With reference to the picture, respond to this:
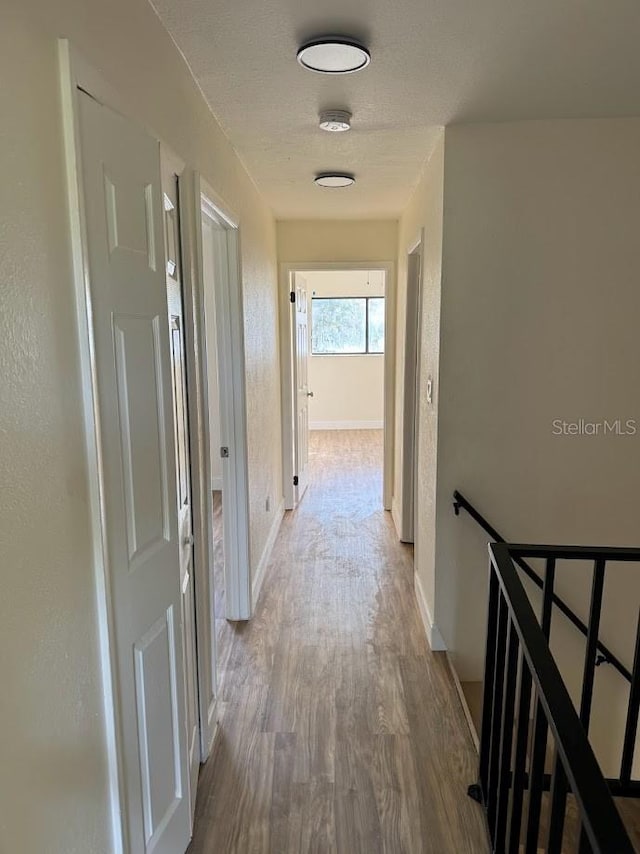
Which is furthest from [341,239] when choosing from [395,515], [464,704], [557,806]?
[557,806]

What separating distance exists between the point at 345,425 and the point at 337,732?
668 cm

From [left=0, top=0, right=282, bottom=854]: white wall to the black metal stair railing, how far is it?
2.82ft

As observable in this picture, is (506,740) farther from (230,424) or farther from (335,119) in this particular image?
(335,119)

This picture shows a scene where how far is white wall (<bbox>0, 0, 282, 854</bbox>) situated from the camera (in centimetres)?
91

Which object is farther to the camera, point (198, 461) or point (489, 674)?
point (198, 461)

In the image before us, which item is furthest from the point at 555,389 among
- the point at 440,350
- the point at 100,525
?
the point at 100,525

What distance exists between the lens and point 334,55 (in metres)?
1.81

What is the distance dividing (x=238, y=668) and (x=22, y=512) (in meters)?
2.10

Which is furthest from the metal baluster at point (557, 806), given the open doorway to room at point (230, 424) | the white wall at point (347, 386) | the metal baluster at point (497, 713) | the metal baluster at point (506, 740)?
the white wall at point (347, 386)

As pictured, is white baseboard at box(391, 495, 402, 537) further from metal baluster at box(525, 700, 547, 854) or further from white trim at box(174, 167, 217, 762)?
metal baluster at box(525, 700, 547, 854)

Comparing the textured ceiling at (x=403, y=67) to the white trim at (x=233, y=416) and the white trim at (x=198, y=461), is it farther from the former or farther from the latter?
the white trim at (x=233, y=416)

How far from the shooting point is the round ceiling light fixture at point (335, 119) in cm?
233

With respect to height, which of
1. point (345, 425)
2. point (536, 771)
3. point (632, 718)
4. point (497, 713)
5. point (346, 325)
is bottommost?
point (345, 425)

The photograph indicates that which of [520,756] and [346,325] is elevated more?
[346,325]
